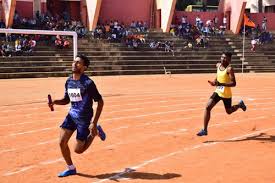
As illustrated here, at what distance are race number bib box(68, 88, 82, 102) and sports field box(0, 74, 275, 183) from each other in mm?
1051

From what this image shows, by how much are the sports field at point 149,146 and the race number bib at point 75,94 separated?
3.45 ft

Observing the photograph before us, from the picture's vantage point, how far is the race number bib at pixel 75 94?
20.3ft

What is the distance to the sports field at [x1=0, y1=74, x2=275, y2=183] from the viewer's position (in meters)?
6.31

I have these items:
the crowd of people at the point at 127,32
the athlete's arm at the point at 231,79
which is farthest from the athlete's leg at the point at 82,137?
the crowd of people at the point at 127,32

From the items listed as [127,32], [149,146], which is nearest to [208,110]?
[149,146]

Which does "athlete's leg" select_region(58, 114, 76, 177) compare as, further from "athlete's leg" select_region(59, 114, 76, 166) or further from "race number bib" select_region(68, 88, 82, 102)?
"race number bib" select_region(68, 88, 82, 102)

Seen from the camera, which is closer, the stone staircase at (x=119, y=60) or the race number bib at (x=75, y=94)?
the race number bib at (x=75, y=94)

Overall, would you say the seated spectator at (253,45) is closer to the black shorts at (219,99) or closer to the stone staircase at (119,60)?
the stone staircase at (119,60)

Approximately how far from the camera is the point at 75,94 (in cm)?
622

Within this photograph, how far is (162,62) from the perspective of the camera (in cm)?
3359

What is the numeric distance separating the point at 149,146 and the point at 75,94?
2487mm

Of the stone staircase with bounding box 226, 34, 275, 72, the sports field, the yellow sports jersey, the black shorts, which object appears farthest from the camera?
the stone staircase with bounding box 226, 34, 275, 72

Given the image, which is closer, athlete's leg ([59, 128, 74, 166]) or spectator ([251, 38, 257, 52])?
athlete's leg ([59, 128, 74, 166])

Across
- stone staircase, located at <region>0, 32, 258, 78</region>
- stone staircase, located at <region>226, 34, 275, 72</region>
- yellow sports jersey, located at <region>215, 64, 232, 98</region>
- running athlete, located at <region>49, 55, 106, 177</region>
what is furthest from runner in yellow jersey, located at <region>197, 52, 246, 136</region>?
stone staircase, located at <region>226, 34, 275, 72</region>
